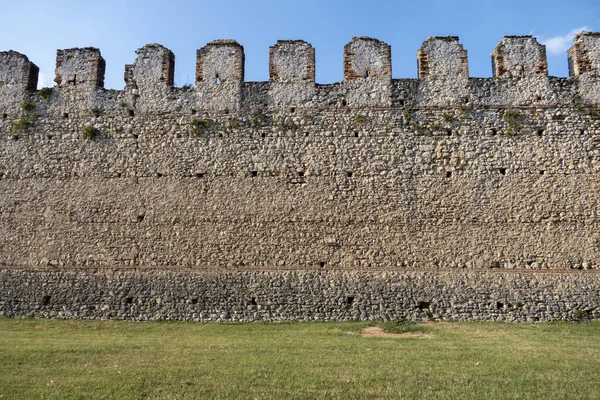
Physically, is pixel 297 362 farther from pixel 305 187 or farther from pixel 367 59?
pixel 367 59

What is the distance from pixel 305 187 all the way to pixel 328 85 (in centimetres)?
276

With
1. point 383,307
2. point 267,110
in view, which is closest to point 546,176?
point 383,307

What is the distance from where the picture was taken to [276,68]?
12.2 m

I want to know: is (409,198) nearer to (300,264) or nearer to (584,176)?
(300,264)

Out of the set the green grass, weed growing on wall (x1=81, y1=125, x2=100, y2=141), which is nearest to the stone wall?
weed growing on wall (x1=81, y1=125, x2=100, y2=141)

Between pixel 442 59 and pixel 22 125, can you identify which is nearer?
pixel 442 59

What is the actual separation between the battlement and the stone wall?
48mm

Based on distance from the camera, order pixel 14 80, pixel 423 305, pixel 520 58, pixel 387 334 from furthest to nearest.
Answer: pixel 14 80 < pixel 520 58 < pixel 423 305 < pixel 387 334

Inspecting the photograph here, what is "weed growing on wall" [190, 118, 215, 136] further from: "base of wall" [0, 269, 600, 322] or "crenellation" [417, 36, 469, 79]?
"crenellation" [417, 36, 469, 79]

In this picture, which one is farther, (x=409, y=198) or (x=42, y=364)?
(x=409, y=198)

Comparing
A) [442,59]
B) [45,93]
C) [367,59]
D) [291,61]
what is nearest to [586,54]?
[442,59]

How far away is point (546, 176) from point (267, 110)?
23.0ft

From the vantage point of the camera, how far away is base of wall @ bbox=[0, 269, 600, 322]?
413 inches

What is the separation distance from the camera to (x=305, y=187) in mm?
11578
